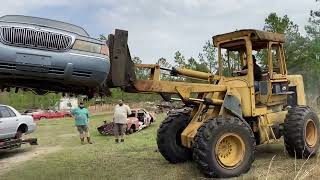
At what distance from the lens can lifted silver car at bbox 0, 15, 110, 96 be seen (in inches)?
269

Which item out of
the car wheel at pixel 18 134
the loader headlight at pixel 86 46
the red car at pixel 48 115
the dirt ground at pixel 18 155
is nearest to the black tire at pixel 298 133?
the loader headlight at pixel 86 46

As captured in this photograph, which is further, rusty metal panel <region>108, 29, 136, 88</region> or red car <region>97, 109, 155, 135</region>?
red car <region>97, 109, 155, 135</region>

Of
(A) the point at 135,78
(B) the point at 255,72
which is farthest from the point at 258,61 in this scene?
(A) the point at 135,78

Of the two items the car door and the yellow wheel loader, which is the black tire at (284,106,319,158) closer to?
the yellow wheel loader

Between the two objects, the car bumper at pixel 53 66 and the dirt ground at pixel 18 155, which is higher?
the car bumper at pixel 53 66

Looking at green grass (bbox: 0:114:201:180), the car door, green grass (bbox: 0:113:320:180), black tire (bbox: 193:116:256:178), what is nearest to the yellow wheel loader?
black tire (bbox: 193:116:256:178)

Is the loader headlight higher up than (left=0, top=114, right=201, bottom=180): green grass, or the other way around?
the loader headlight

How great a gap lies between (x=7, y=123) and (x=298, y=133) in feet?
32.9

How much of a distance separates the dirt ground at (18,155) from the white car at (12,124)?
0.59 m

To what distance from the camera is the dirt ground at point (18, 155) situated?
45.8 ft

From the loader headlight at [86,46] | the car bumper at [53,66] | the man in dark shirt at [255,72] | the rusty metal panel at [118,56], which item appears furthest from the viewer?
the man in dark shirt at [255,72]

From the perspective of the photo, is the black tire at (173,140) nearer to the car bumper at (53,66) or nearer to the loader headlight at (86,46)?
the car bumper at (53,66)

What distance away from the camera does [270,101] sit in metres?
10.7

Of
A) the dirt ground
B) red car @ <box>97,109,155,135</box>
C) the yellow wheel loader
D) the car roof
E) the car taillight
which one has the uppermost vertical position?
the car roof
